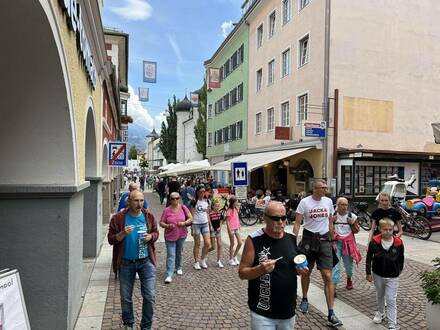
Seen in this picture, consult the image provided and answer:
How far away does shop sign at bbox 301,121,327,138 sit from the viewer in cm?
1711

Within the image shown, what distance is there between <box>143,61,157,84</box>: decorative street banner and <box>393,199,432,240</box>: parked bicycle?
43.2ft

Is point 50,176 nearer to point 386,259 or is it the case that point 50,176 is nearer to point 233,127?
point 386,259

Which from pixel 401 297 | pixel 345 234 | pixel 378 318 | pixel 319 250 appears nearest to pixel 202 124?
pixel 345 234

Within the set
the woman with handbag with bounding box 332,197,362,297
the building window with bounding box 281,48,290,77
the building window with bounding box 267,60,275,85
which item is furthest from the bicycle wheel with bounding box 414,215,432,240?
the building window with bounding box 267,60,275,85

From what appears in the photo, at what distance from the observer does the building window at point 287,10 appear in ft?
71.9

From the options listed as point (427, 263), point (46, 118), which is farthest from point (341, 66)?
point (46, 118)

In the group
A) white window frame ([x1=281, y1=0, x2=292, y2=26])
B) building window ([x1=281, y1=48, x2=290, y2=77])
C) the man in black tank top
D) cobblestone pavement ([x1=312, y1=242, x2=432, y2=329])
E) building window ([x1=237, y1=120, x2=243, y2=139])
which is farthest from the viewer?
building window ([x1=237, y1=120, x2=243, y2=139])

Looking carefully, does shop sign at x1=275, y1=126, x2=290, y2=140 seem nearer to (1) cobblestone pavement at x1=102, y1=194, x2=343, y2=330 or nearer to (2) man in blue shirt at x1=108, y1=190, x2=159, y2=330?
(1) cobblestone pavement at x1=102, y1=194, x2=343, y2=330

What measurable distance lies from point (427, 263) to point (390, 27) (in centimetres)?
1469

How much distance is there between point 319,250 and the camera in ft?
17.2

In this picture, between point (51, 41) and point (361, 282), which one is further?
point (361, 282)

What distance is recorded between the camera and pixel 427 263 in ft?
28.3

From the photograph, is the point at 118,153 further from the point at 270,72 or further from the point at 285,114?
the point at 270,72

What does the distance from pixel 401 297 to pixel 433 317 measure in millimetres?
1467
